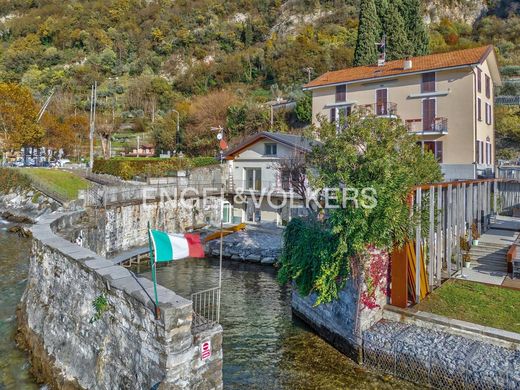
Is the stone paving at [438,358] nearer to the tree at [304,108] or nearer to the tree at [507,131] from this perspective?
the tree at [304,108]

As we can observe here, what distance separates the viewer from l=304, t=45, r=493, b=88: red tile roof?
27578mm

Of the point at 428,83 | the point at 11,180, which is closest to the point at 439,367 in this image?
the point at 428,83

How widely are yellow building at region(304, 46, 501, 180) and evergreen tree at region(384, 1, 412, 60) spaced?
13568 millimetres

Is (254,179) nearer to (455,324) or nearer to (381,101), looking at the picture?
(381,101)

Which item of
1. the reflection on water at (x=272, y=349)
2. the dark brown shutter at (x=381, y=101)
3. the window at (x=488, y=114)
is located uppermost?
the dark brown shutter at (x=381, y=101)

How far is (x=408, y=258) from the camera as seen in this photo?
34.1 feet

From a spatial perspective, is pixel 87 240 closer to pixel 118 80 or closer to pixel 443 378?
pixel 443 378

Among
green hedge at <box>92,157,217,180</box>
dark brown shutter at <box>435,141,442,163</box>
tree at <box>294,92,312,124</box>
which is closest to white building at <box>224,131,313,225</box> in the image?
green hedge at <box>92,157,217,180</box>

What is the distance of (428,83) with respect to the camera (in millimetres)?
28953

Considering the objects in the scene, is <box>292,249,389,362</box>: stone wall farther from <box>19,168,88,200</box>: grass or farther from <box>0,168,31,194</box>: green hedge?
<box>0,168,31,194</box>: green hedge

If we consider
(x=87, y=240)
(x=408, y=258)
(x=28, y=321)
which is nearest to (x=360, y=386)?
(x=408, y=258)

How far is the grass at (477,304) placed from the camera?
31.5 feet

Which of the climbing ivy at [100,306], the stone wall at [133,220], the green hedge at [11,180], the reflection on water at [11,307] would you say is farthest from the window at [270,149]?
the green hedge at [11,180]

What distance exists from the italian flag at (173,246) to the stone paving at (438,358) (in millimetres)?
5644
